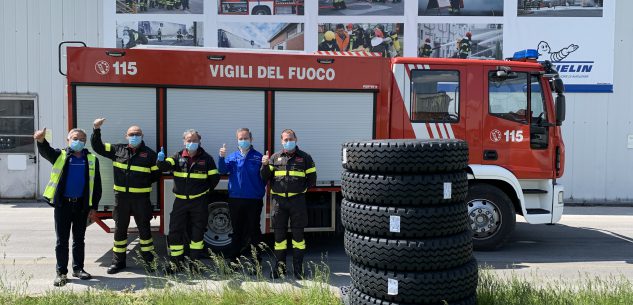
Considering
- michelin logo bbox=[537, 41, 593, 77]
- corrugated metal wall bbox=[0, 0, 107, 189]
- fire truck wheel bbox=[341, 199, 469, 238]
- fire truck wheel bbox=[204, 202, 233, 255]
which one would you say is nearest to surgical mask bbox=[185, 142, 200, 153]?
fire truck wheel bbox=[204, 202, 233, 255]

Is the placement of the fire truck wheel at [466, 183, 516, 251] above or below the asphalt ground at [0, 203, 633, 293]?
above

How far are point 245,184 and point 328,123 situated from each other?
1.46 metres

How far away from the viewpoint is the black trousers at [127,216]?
648cm

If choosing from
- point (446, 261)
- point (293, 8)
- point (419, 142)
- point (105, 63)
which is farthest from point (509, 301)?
point (293, 8)

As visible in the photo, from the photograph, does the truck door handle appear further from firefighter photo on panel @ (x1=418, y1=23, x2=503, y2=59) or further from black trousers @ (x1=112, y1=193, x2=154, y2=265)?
firefighter photo on panel @ (x1=418, y1=23, x2=503, y2=59)

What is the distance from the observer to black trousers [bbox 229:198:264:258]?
6.63 metres

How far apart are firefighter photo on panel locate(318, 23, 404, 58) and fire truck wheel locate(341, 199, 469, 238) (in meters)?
9.52

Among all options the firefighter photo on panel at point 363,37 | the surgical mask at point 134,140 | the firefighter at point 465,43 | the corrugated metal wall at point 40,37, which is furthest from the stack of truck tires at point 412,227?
the corrugated metal wall at point 40,37

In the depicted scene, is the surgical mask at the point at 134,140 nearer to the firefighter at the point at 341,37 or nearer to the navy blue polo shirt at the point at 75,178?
the navy blue polo shirt at the point at 75,178

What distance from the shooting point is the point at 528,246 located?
27.3 feet

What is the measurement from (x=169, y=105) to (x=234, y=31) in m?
7.01

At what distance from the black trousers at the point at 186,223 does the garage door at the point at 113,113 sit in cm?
64

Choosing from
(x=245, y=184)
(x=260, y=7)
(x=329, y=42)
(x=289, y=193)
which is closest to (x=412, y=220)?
(x=289, y=193)

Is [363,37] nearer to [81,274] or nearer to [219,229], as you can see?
[219,229]
